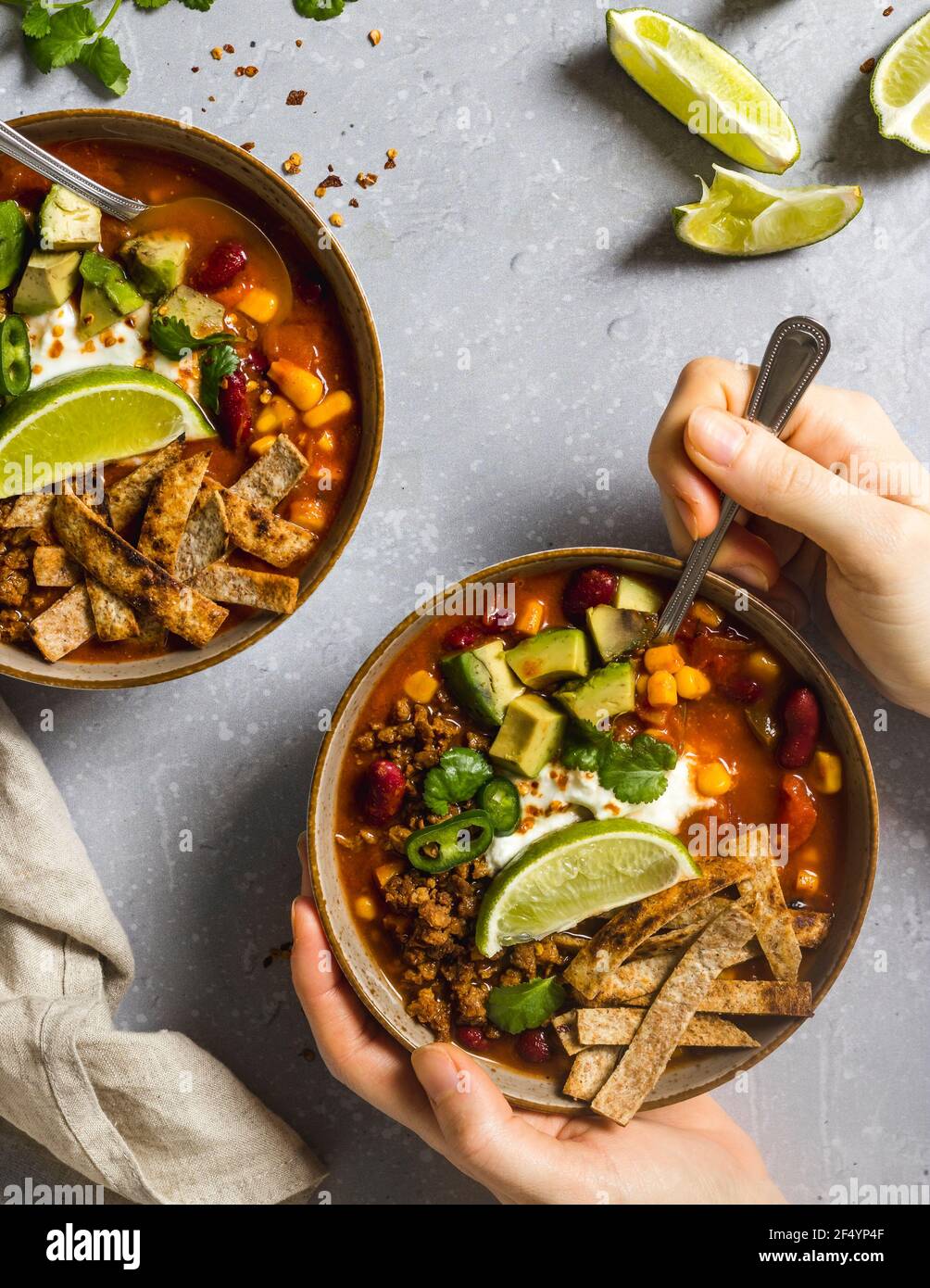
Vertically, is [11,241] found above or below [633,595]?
above

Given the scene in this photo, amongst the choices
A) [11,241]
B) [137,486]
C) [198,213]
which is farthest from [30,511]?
[198,213]

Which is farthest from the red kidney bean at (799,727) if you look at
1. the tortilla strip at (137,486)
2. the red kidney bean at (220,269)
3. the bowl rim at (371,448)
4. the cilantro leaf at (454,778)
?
the red kidney bean at (220,269)

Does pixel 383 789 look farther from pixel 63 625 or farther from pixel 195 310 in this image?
pixel 195 310

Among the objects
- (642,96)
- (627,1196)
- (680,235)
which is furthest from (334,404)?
(627,1196)

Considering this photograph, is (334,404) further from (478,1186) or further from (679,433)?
(478,1186)

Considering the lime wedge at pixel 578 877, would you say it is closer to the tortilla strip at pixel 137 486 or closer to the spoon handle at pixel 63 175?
the tortilla strip at pixel 137 486

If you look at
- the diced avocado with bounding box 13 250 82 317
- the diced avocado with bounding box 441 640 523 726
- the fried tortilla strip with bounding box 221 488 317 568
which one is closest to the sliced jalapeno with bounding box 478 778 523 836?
the diced avocado with bounding box 441 640 523 726
